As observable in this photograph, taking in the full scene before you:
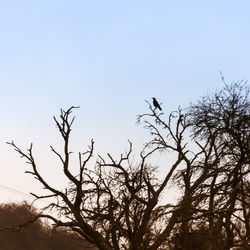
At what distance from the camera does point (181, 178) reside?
18719 mm

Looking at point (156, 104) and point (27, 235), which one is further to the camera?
point (27, 235)

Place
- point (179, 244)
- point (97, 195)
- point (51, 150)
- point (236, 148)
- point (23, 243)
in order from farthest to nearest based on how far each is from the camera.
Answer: point (23, 243), point (236, 148), point (179, 244), point (97, 195), point (51, 150)

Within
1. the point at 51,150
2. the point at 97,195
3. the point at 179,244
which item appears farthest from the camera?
the point at 179,244

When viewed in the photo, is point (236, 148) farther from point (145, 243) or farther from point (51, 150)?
point (51, 150)

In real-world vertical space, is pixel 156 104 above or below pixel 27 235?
above

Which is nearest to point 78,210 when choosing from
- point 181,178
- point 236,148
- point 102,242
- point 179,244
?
point 102,242

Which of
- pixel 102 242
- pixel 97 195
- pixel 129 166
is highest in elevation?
pixel 129 166

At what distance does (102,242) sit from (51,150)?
3.26m

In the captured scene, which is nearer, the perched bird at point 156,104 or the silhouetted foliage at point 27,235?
the perched bird at point 156,104

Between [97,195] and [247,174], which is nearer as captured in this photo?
[97,195]

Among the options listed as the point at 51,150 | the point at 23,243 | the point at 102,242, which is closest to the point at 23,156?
the point at 51,150

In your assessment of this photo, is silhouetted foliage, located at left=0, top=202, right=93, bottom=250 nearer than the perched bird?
No

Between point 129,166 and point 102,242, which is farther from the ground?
point 129,166

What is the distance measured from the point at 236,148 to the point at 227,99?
2151 millimetres
